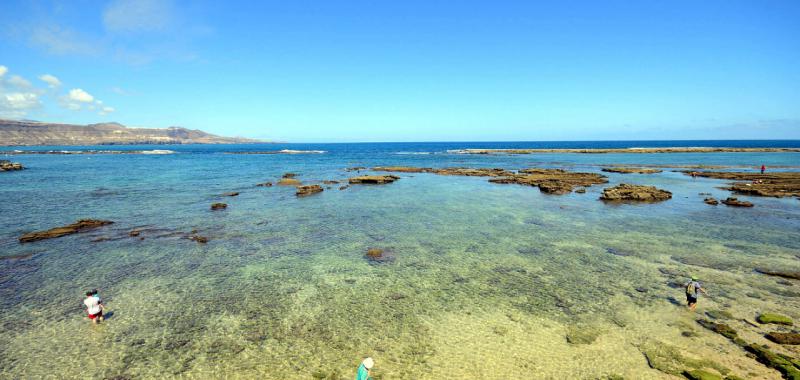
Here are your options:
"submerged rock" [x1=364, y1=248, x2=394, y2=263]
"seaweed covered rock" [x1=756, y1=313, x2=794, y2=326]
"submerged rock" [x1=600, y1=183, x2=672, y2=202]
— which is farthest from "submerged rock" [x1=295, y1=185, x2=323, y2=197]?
"seaweed covered rock" [x1=756, y1=313, x2=794, y2=326]

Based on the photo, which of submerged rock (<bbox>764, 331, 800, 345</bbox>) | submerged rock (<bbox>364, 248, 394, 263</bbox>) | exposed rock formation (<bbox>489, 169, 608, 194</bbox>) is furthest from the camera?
exposed rock formation (<bbox>489, 169, 608, 194</bbox>)

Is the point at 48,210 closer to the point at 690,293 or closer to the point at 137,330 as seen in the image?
the point at 137,330

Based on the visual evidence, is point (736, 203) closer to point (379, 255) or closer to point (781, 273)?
point (781, 273)

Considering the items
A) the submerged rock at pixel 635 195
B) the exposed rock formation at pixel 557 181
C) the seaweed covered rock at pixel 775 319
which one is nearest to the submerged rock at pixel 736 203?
the submerged rock at pixel 635 195

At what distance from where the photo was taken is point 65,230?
28031 mm

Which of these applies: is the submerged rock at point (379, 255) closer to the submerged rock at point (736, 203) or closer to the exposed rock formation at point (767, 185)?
the submerged rock at point (736, 203)

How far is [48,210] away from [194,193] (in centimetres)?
1471

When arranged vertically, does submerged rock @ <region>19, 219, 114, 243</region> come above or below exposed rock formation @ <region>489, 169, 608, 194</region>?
below

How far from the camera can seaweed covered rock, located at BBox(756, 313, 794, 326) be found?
1472cm

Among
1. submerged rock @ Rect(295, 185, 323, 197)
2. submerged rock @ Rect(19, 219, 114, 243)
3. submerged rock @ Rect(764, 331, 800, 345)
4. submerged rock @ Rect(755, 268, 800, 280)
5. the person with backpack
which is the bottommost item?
submerged rock @ Rect(764, 331, 800, 345)

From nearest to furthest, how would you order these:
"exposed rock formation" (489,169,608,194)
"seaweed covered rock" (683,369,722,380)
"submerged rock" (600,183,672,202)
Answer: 1. "seaweed covered rock" (683,369,722,380)
2. "submerged rock" (600,183,672,202)
3. "exposed rock formation" (489,169,608,194)

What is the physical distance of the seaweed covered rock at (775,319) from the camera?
14.7m

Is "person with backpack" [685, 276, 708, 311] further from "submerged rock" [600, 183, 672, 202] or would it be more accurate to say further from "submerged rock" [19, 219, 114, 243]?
"submerged rock" [19, 219, 114, 243]

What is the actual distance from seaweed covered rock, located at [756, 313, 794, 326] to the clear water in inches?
14.8
